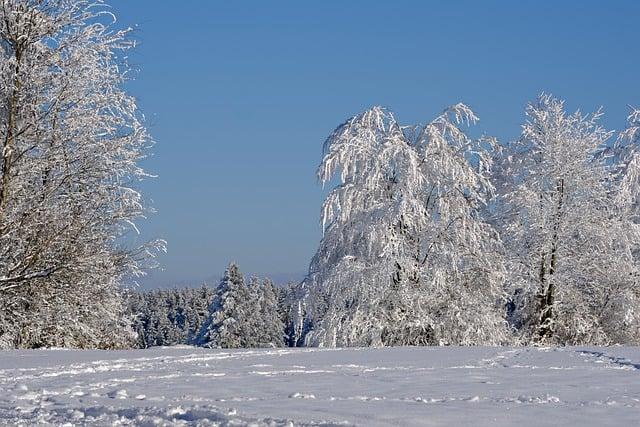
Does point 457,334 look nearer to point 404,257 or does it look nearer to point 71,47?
point 404,257

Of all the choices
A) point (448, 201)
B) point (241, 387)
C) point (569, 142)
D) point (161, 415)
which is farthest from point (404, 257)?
point (161, 415)

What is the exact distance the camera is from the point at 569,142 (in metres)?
19.4

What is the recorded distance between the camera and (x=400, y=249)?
17.5 meters

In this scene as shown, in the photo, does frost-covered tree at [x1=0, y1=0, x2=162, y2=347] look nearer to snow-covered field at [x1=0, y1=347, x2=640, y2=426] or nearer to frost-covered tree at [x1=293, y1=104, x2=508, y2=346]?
snow-covered field at [x1=0, y1=347, x2=640, y2=426]

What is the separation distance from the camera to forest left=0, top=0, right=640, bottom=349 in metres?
13.3

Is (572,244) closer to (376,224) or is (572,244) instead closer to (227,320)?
(376,224)

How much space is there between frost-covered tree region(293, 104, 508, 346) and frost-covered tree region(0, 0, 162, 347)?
553cm

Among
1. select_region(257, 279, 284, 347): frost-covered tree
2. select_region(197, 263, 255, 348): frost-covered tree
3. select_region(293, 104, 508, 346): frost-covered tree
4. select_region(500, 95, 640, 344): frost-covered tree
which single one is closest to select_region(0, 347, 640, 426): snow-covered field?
select_region(293, 104, 508, 346): frost-covered tree

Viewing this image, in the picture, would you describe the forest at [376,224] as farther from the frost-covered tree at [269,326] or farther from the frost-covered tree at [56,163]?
the frost-covered tree at [269,326]

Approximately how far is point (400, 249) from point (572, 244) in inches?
190

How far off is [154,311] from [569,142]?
315ft

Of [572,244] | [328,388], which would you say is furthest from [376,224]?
[328,388]

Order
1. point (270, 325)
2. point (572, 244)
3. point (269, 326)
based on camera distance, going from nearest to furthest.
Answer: point (572, 244) → point (269, 326) → point (270, 325)

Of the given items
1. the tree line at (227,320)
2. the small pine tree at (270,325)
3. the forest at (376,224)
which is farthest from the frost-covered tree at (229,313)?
the forest at (376,224)
